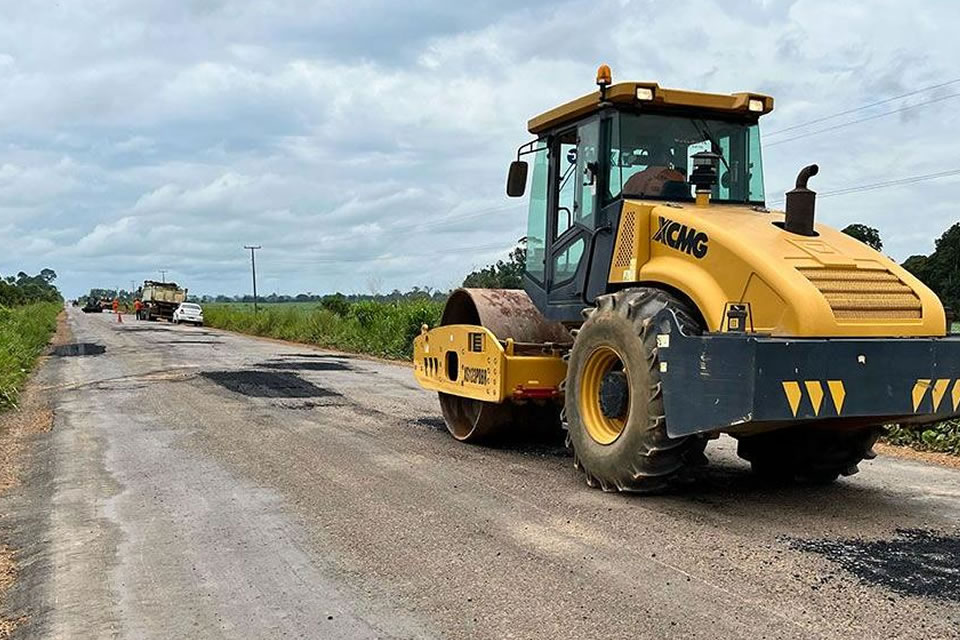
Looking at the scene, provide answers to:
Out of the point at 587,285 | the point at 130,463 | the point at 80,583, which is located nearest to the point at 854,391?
the point at 587,285

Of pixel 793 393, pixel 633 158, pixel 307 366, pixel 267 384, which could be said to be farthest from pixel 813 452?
pixel 307 366

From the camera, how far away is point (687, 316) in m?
5.87

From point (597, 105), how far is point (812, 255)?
88.9 inches

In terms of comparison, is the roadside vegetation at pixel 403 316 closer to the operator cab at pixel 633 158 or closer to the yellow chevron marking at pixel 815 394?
the operator cab at pixel 633 158

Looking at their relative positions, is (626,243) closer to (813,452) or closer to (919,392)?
(813,452)

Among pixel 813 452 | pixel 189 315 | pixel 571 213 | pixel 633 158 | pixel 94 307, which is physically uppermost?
pixel 94 307

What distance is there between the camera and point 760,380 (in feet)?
16.6

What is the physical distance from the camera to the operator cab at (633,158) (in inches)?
275

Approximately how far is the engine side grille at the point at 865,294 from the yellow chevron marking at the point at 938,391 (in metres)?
0.47

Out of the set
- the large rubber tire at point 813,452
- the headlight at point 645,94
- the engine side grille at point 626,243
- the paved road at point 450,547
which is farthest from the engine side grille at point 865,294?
the headlight at point 645,94

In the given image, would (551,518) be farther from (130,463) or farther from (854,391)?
(130,463)

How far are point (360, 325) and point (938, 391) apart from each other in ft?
75.6

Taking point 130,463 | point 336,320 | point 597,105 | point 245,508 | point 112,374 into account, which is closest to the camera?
point 245,508

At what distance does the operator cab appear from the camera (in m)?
6.97
